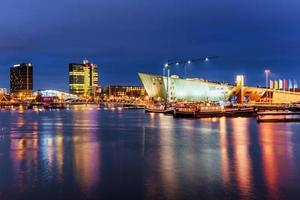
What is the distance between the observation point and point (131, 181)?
40.5ft

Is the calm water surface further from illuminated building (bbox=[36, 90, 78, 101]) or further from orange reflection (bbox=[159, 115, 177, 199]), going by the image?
illuminated building (bbox=[36, 90, 78, 101])

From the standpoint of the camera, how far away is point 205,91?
326 ft

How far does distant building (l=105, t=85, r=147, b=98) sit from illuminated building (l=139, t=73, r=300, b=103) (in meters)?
77.0

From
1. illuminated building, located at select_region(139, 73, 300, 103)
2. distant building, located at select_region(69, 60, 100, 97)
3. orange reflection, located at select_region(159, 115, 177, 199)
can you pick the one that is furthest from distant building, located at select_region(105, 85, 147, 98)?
orange reflection, located at select_region(159, 115, 177, 199)

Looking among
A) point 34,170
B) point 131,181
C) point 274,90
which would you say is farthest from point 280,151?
point 274,90

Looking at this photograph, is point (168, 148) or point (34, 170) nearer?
point (34, 170)

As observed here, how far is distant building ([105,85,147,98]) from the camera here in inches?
6998

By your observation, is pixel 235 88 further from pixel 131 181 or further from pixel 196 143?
pixel 131 181

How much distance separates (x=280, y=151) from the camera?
18719 millimetres

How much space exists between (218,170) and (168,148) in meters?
6.13

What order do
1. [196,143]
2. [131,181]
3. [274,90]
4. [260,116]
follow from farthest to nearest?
1. [274,90]
2. [260,116]
3. [196,143]
4. [131,181]

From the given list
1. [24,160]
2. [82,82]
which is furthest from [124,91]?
[24,160]

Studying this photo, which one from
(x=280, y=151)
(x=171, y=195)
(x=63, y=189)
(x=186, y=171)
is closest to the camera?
(x=171, y=195)

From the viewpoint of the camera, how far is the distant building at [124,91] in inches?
6998
